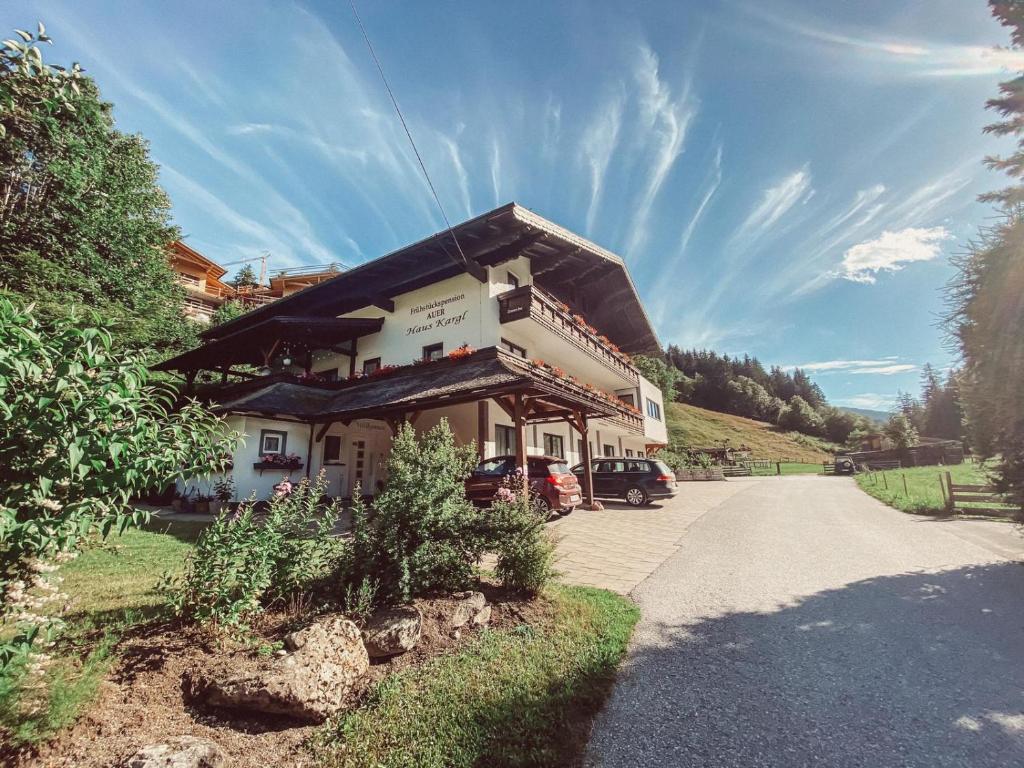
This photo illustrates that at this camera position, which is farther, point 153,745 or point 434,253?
point 434,253

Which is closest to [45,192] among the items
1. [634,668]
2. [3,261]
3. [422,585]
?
[3,261]

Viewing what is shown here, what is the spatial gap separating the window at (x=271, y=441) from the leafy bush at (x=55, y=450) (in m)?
12.5

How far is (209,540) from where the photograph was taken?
3758 millimetres

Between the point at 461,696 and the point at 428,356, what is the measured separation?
14199 mm

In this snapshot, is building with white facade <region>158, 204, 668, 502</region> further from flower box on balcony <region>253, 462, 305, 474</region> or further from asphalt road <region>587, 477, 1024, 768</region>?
asphalt road <region>587, 477, 1024, 768</region>

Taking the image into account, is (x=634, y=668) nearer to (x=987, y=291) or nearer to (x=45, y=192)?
(x=987, y=291)

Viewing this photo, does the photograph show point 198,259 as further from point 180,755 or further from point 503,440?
point 180,755

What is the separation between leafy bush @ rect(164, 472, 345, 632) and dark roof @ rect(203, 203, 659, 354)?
12.0 meters

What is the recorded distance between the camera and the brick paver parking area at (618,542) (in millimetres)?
6637

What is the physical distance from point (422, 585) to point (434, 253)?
1439 cm

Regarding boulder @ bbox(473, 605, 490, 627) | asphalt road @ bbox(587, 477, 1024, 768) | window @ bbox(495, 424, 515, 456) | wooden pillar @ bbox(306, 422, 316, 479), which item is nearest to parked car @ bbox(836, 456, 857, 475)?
window @ bbox(495, 424, 515, 456)

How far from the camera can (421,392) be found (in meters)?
12.4

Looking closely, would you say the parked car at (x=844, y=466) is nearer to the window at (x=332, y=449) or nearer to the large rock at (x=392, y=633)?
the window at (x=332, y=449)

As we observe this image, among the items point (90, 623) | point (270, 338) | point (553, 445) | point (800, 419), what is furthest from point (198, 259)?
point (800, 419)
